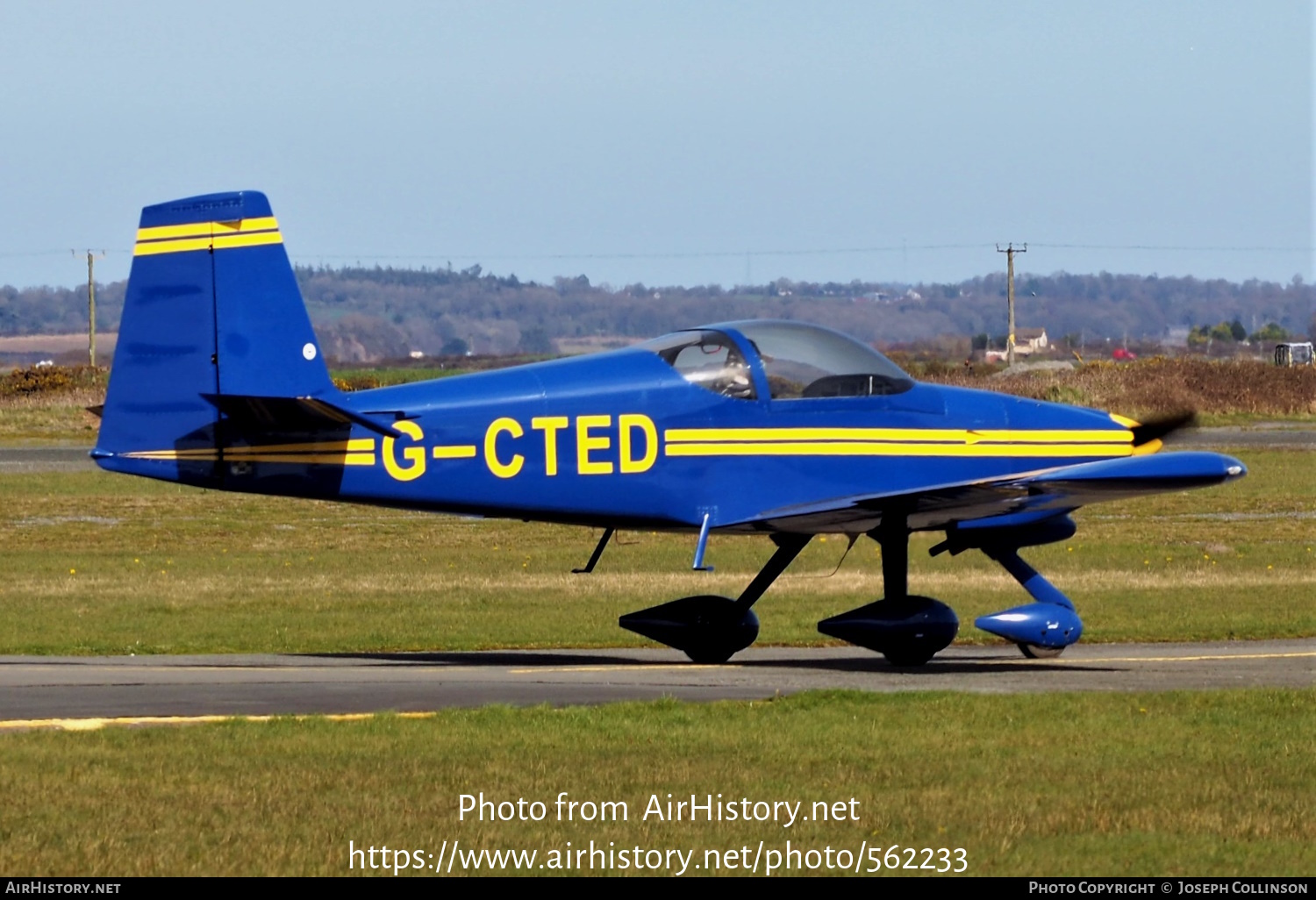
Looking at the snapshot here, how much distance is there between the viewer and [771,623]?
18.6 metres

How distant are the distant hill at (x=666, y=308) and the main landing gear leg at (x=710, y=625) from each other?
61.1 ft

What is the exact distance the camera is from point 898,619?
14.8m

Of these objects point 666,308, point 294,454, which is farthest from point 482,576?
point 666,308

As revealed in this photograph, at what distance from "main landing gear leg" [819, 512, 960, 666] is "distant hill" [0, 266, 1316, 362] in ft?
63.3

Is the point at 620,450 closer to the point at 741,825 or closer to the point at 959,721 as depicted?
the point at 959,721

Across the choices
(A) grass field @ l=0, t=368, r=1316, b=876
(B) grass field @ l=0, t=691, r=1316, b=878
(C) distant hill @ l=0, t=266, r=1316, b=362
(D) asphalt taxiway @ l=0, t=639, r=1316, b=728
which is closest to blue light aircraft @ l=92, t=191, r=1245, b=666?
(D) asphalt taxiway @ l=0, t=639, r=1316, b=728

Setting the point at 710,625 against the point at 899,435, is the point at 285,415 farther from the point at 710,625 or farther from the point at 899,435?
the point at 899,435

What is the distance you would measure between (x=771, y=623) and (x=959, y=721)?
6.97 meters

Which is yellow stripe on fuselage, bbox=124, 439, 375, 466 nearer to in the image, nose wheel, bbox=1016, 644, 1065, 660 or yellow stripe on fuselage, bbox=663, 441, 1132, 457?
yellow stripe on fuselage, bbox=663, 441, 1132, 457

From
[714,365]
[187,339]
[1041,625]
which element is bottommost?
[1041,625]

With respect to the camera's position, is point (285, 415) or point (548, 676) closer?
point (285, 415)

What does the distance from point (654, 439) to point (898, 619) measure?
2434 mm

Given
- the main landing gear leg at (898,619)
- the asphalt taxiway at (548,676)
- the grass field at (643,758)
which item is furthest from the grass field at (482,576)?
the main landing gear leg at (898,619)

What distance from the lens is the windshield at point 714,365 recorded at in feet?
48.1
